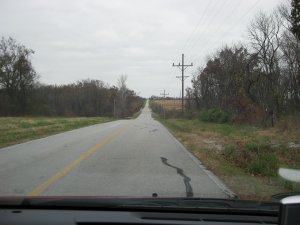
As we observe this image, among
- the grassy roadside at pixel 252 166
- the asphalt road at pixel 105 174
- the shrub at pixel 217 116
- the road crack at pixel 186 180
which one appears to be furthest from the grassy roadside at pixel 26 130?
the shrub at pixel 217 116

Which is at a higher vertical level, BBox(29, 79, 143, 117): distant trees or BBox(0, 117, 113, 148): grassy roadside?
BBox(29, 79, 143, 117): distant trees

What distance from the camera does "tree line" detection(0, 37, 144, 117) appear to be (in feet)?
324

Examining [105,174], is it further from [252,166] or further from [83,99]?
[83,99]

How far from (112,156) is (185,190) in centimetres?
740

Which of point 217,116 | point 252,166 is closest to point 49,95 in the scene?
point 217,116

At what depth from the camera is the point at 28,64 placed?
10019 cm

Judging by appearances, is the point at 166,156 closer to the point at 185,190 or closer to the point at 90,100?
the point at 185,190

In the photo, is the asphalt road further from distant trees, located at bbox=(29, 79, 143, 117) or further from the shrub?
distant trees, located at bbox=(29, 79, 143, 117)

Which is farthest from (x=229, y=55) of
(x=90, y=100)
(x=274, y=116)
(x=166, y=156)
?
(x=90, y=100)

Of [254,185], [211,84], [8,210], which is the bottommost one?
A: [254,185]

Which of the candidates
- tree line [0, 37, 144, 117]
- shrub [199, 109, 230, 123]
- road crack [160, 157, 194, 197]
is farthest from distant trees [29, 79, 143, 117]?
road crack [160, 157, 194, 197]

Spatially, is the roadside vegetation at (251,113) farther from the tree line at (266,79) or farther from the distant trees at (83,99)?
the distant trees at (83,99)

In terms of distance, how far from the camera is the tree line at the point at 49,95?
324ft

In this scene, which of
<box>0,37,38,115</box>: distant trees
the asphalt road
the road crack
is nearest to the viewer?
the road crack
